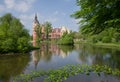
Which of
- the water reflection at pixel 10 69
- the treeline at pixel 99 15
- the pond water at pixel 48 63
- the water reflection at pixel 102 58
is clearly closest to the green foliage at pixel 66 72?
the treeline at pixel 99 15

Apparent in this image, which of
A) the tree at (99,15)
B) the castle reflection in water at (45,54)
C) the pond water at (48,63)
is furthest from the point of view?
the castle reflection in water at (45,54)

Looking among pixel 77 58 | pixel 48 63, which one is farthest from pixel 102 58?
pixel 48 63

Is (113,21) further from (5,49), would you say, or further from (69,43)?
(69,43)

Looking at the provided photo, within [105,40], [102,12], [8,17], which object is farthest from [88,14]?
[105,40]

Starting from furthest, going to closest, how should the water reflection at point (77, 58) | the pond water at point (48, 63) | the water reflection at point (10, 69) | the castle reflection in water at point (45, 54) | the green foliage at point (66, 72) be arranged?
the castle reflection in water at point (45, 54) < the water reflection at point (77, 58) < the water reflection at point (10, 69) < the pond water at point (48, 63) < the green foliage at point (66, 72)

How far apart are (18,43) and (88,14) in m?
36.8

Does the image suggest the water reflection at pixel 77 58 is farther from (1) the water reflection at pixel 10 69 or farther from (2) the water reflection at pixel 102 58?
(1) the water reflection at pixel 10 69

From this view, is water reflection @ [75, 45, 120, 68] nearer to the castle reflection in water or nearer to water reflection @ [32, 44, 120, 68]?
water reflection @ [32, 44, 120, 68]

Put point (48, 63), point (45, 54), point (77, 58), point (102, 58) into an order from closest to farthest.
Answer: point (48, 63) < point (102, 58) < point (77, 58) < point (45, 54)

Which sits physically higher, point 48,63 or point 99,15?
point 99,15

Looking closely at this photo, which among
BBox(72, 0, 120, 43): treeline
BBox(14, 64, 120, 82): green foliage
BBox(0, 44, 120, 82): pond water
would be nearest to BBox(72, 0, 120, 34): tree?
BBox(72, 0, 120, 43): treeline

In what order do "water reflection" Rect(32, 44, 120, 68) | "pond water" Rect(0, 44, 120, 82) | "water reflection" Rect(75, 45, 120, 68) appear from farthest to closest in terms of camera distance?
"water reflection" Rect(32, 44, 120, 68), "water reflection" Rect(75, 45, 120, 68), "pond water" Rect(0, 44, 120, 82)

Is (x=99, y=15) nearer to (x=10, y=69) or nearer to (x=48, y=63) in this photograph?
(x=10, y=69)

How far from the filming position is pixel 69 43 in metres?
87.4
